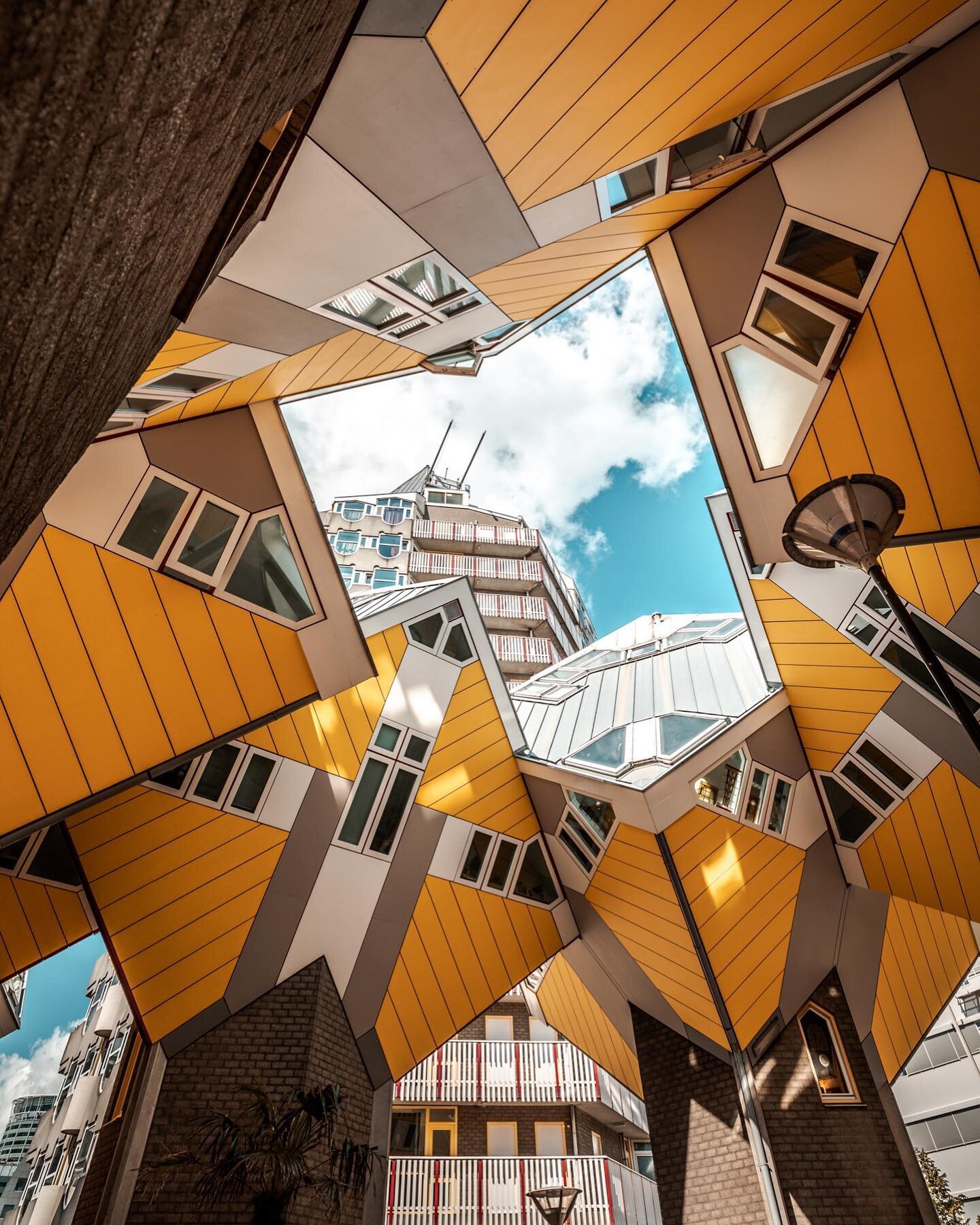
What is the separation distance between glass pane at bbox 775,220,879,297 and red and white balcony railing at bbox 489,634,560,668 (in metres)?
23.8

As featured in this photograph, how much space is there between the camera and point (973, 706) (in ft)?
26.3

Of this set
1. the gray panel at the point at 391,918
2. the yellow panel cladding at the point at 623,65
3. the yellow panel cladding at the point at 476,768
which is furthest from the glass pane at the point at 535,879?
the yellow panel cladding at the point at 623,65

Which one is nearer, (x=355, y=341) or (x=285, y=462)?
(x=355, y=341)

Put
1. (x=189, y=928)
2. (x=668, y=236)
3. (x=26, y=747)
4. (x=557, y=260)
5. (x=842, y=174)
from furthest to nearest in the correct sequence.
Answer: (x=189, y=928)
(x=668, y=236)
(x=557, y=260)
(x=26, y=747)
(x=842, y=174)

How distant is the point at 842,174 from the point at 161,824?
9.48 metres

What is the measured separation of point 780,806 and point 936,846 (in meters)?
2.03

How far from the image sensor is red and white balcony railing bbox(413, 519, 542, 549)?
36.2 m

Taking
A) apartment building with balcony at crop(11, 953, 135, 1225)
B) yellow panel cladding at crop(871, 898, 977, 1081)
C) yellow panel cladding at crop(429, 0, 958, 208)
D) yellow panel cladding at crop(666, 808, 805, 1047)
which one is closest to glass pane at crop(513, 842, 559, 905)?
yellow panel cladding at crop(666, 808, 805, 1047)

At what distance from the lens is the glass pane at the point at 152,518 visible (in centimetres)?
662

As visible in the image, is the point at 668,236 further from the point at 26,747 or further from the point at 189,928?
the point at 189,928

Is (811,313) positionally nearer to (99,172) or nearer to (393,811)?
(99,172)

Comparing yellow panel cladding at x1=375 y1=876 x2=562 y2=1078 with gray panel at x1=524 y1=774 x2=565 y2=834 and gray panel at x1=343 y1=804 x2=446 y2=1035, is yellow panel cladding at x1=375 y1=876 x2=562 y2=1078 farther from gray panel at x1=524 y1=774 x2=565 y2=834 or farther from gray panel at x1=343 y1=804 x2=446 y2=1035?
gray panel at x1=524 y1=774 x2=565 y2=834

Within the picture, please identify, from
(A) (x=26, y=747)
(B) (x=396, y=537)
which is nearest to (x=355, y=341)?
(A) (x=26, y=747)

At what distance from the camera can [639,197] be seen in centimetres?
556
